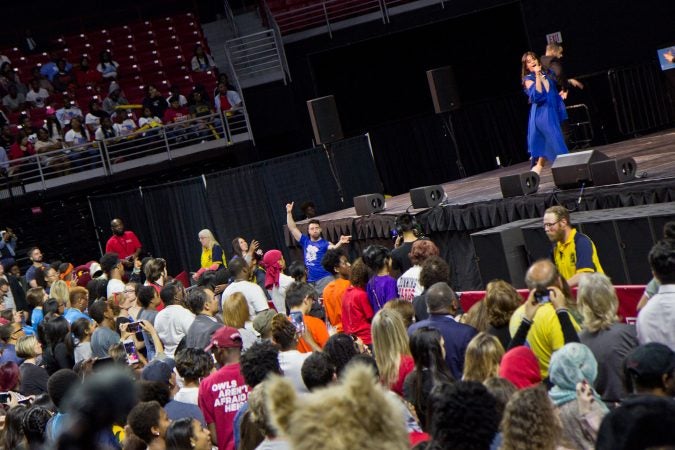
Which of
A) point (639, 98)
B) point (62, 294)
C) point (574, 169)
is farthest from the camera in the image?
point (639, 98)

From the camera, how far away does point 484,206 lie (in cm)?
1129

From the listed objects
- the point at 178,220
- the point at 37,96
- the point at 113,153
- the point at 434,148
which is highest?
the point at 37,96

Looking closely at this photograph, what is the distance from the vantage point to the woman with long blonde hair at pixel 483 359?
4852mm

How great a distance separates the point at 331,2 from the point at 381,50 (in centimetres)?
144

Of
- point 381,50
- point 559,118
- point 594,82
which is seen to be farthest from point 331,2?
point 559,118

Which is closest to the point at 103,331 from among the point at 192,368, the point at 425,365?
the point at 192,368

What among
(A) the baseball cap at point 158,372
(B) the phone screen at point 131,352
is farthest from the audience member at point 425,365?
(B) the phone screen at point 131,352

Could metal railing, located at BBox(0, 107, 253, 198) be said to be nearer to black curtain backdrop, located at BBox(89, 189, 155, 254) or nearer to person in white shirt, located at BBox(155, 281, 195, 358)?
black curtain backdrop, located at BBox(89, 189, 155, 254)

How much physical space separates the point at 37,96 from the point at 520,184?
14051 mm

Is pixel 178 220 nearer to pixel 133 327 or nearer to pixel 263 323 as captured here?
pixel 133 327

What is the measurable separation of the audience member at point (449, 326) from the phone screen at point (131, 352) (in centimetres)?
266

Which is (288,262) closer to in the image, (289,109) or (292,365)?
(289,109)

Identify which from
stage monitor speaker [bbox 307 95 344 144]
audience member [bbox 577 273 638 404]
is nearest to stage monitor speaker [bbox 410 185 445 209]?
stage monitor speaker [bbox 307 95 344 144]

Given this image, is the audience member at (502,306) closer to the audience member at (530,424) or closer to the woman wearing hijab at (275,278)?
the audience member at (530,424)
